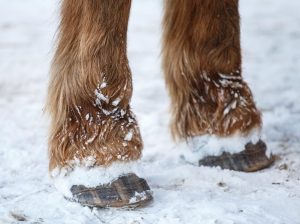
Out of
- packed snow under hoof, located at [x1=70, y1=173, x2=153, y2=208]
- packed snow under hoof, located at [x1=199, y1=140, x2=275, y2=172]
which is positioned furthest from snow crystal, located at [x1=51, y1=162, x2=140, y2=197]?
packed snow under hoof, located at [x1=199, y1=140, x2=275, y2=172]

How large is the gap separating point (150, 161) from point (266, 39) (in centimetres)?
213

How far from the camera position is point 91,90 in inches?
83.4

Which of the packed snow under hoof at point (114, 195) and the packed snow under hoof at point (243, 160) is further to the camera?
the packed snow under hoof at point (243, 160)

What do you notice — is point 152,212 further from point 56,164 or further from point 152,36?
point 152,36

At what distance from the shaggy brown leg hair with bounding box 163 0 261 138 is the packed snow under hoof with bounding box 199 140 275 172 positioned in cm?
7

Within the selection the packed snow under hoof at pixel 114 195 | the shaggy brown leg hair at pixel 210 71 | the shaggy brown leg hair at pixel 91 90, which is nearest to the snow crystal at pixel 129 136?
the shaggy brown leg hair at pixel 91 90

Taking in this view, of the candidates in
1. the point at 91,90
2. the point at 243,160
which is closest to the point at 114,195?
the point at 91,90

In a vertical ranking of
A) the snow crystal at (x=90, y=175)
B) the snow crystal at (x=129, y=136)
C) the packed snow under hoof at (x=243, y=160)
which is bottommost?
the packed snow under hoof at (x=243, y=160)

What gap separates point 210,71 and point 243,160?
1.03 ft

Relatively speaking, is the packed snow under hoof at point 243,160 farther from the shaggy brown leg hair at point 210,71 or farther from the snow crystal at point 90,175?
the snow crystal at point 90,175

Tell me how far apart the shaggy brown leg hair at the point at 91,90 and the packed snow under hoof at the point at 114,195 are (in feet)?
0.22

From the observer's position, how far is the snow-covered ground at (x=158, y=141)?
2.05 m

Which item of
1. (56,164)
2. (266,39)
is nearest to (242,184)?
(56,164)

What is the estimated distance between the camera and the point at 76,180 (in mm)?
2109
